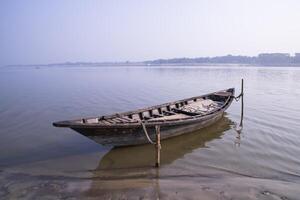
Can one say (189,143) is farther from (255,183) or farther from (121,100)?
(121,100)

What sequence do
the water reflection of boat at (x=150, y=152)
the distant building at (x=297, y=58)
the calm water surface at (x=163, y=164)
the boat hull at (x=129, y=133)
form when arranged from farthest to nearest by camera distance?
the distant building at (x=297, y=58)
the water reflection of boat at (x=150, y=152)
the boat hull at (x=129, y=133)
the calm water surface at (x=163, y=164)

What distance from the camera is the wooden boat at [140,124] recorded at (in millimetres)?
10172

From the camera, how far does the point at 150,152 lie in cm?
1176

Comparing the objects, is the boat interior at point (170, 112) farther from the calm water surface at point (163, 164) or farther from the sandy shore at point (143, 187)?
the sandy shore at point (143, 187)

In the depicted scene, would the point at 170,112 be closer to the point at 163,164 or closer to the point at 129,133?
the point at 129,133

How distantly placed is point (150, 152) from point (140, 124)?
59.7 inches

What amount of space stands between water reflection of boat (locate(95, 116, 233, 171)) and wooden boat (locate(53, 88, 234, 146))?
0.33 m

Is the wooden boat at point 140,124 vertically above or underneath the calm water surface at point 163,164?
above

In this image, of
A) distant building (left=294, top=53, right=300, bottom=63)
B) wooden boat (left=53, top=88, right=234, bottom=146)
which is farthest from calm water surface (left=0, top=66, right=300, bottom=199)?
distant building (left=294, top=53, right=300, bottom=63)

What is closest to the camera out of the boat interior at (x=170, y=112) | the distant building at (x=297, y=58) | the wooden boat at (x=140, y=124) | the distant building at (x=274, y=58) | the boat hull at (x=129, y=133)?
the wooden boat at (x=140, y=124)

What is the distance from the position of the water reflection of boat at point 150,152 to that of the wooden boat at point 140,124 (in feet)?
1.10

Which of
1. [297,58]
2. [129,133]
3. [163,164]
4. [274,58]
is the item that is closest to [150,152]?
[163,164]

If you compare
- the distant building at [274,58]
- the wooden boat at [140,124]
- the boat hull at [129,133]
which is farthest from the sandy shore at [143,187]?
the distant building at [274,58]

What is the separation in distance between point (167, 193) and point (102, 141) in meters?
3.62
